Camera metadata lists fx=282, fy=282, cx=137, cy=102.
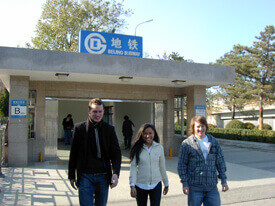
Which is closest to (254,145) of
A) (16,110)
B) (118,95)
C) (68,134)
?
(118,95)

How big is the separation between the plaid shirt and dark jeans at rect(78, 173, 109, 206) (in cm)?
96

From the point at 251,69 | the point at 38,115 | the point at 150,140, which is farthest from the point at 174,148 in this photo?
the point at 251,69

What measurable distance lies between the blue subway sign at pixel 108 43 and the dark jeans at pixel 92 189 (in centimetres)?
733

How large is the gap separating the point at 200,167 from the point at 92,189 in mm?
1294

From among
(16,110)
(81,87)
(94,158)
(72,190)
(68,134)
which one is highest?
Answer: (81,87)

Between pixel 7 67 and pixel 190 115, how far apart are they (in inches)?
256

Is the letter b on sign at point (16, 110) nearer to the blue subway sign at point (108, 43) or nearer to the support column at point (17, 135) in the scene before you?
the support column at point (17, 135)

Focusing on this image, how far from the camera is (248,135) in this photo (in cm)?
1878

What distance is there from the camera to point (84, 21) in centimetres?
2897

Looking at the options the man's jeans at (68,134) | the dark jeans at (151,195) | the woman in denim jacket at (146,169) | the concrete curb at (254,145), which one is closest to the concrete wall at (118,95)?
the man's jeans at (68,134)

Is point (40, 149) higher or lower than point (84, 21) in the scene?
lower

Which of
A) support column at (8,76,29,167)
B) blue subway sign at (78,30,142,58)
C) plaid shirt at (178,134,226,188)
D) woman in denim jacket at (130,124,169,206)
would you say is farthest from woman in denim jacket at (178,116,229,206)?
blue subway sign at (78,30,142,58)

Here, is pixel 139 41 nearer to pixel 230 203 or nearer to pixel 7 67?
pixel 7 67

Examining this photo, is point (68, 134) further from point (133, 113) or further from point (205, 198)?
point (205, 198)
